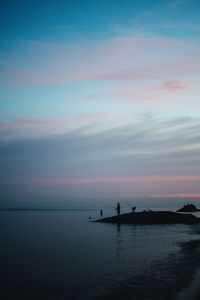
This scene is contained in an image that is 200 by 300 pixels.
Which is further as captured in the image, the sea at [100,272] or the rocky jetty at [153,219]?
the rocky jetty at [153,219]

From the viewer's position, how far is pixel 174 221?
197 feet

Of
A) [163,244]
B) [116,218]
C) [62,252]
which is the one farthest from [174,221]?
[62,252]

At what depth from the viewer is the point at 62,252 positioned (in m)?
24.3

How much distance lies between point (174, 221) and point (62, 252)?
41673 mm

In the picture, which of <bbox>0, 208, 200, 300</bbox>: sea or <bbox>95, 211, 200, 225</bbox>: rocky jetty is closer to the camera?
<bbox>0, 208, 200, 300</bbox>: sea

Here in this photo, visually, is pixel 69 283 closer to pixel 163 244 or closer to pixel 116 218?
pixel 163 244

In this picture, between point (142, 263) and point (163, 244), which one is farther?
point (163, 244)

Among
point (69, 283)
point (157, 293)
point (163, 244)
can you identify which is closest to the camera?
point (157, 293)

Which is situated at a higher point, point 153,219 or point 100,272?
point 100,272

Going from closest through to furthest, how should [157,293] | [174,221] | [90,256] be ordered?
[157,293] < [90,256] < [174,221]

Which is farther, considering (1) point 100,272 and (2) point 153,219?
(2) point 153,219

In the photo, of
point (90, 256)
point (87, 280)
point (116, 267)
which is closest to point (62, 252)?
point (90, 256)

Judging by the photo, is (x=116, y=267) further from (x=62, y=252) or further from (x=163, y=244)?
(x=163, y=244)

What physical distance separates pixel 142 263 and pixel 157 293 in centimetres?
658
